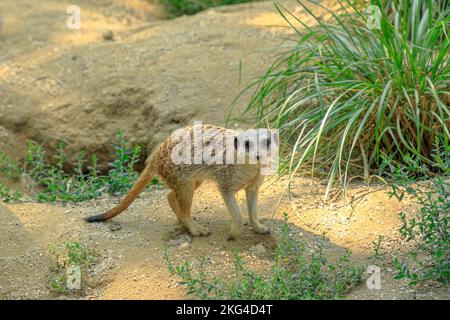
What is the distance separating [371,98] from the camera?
12.5 feet

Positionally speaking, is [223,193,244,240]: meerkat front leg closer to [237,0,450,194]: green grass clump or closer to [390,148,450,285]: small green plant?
→ [237,0,450,194]: green grass clump

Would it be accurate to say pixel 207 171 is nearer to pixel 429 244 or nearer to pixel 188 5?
pixel 429 244

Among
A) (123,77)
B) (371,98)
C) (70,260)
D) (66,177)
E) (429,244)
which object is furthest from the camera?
(123,77)

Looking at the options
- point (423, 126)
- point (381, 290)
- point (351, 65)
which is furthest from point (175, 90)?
point (381, 290)

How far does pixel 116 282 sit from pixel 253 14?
324 centimetres

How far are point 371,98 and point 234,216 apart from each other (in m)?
1.01

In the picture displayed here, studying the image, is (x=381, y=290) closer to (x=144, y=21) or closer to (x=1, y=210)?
(x=1, y=210)

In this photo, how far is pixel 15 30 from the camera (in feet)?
19.7

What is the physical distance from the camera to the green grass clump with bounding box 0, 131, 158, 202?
4.19 meters

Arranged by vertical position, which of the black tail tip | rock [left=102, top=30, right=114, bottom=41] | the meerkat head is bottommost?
the black tail tip

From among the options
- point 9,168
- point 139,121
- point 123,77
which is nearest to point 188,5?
point 123,77

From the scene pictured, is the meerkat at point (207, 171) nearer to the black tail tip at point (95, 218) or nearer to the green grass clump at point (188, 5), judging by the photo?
the black tail tip at point (95, 218)

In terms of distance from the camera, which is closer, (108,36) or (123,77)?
(123,77)

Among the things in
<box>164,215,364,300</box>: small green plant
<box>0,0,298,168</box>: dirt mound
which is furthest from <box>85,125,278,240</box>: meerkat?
<box>0,0,298,168</box>: dirt mound
